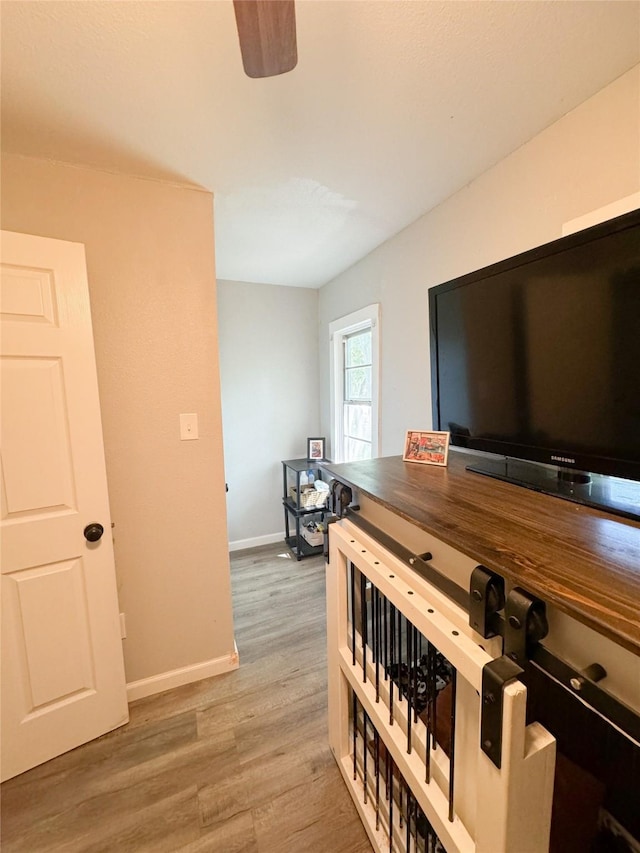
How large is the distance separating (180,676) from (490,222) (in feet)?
8.73

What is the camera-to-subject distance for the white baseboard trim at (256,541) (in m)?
3.22

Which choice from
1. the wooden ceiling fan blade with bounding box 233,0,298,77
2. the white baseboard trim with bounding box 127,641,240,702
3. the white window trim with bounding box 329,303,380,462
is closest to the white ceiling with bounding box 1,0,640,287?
the wooden ceiling fan blade with bounding box 233,0,298,77

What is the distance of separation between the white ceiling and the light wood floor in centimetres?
245

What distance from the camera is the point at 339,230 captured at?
2076 mm

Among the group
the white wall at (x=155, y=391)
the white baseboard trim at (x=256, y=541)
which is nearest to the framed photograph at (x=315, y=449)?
the white baseboard trim at (x=256, y=541)

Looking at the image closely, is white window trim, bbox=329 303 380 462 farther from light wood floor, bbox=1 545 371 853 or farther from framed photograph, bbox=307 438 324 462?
light wood floor, bbox=1 545 371 853

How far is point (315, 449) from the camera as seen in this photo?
3346 millimetres

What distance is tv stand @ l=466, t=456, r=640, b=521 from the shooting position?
2.70 ft

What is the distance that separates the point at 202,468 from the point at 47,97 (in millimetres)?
1471

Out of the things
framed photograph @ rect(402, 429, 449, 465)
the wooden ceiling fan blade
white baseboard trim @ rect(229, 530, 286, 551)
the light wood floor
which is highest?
the wooden ceiling fan blade

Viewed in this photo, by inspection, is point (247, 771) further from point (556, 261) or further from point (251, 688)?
point (556, 261)

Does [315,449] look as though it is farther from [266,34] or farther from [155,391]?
[266,34]

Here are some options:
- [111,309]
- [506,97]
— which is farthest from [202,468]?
[506,97]

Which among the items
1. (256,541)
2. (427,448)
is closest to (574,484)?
(427,448)
